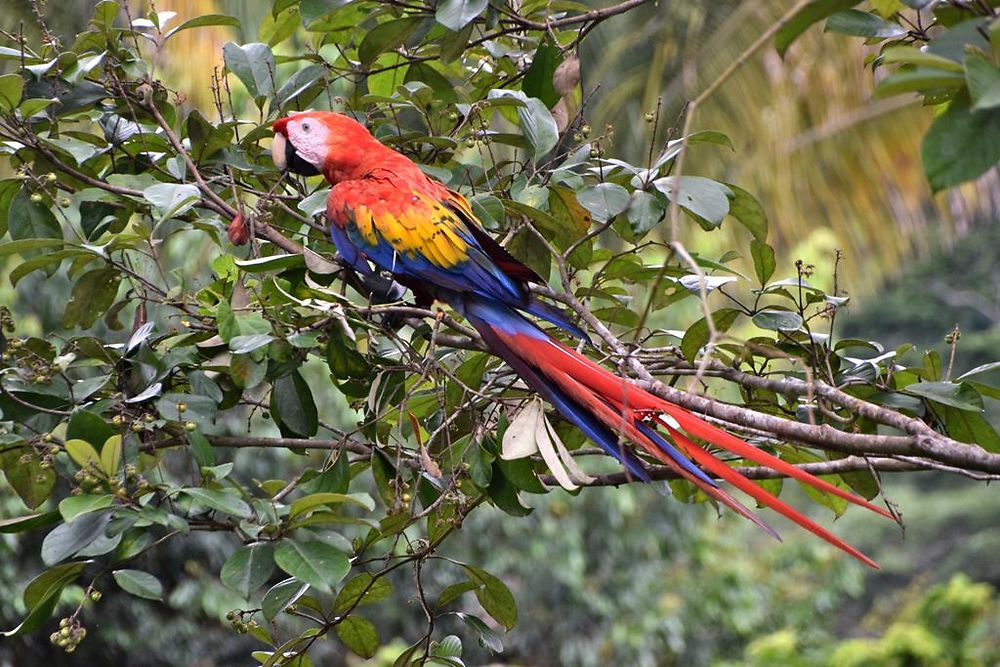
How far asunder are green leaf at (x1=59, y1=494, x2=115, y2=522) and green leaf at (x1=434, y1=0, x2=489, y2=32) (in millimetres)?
552

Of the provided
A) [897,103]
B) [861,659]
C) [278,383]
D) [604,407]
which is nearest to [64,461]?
[278,383]

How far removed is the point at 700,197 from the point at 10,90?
0.70 metres

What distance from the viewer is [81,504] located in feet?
2.96

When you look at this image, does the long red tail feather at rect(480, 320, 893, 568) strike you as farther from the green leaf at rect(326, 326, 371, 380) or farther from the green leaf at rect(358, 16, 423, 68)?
the green leaf at rect(358, 16, 423, 68)

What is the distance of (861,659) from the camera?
12.1ft

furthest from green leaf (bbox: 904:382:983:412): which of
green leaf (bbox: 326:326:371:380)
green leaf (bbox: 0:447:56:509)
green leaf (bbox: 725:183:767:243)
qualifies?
green leaf (bbox: 0:447:56:509)

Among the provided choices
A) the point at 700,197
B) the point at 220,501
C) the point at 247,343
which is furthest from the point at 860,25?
the point at 220,501

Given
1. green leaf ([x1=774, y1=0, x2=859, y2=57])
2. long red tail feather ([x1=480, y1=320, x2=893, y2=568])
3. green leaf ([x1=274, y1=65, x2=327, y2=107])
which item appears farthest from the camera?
green leaf ([x1=274, y1=65, x2=327, y2=107])

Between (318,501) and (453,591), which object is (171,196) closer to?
(318,501)

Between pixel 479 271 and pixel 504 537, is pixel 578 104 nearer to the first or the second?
pixel 479 271

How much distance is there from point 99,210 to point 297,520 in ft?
1.43

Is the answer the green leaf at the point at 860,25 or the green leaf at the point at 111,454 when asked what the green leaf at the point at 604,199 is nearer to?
the green leaf at the point at 860,25

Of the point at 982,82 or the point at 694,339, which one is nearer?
the point at 982,82

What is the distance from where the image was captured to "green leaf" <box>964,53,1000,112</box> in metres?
0.58
